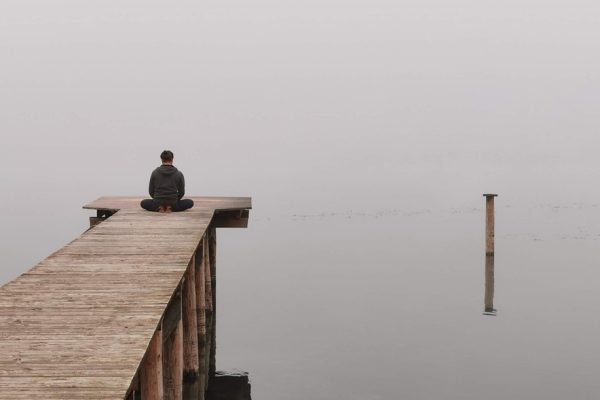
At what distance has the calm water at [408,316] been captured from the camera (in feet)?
59.2

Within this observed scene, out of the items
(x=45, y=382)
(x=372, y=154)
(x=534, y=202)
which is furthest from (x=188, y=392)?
(x=372, y=154)

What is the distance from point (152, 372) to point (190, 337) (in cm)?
659

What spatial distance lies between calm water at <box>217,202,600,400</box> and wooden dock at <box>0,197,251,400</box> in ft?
11.3

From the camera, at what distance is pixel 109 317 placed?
9.51m

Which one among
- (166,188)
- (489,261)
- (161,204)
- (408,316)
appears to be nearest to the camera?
(166,188)

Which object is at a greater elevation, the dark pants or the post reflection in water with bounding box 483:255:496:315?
the dark pants

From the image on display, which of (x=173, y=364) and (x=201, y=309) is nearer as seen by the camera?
(x=173, y=364)

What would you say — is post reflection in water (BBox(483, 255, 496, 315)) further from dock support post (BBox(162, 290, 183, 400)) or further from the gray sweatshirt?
dock support post (BBox(162, 290, 183, 400))

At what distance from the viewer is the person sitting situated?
18078 mm

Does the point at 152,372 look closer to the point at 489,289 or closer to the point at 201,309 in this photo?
the point at 201,309

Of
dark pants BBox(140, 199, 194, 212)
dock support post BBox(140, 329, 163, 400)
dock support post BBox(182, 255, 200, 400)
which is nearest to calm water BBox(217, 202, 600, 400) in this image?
dock support post BBox(182, 255, 200, 400)

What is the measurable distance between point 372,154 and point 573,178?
7410 cm

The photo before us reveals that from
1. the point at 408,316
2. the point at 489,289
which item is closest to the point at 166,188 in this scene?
the point at 408,316

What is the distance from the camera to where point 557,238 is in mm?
42188
